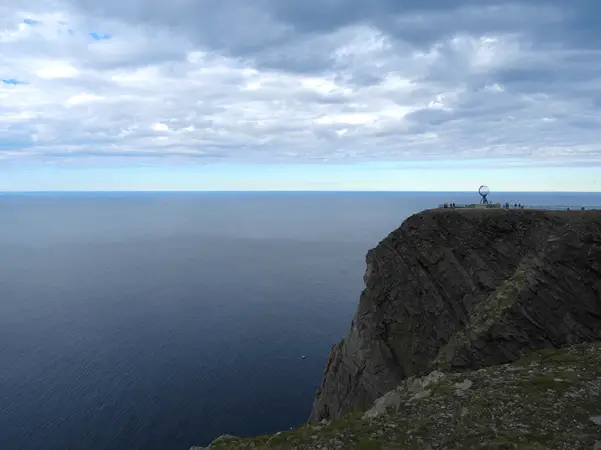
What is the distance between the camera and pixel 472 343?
33375 mm

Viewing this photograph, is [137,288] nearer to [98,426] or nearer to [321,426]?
[98,426]

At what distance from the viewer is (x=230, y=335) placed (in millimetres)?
94375

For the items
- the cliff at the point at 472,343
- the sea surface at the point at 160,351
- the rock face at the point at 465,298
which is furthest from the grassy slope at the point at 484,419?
the sea surface at the point at 160,351

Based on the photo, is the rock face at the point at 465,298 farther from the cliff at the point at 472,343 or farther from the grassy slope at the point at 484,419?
the grassy slope at the point at 484,419

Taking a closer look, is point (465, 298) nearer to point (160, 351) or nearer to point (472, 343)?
point (472, 343)

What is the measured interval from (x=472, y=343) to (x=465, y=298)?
10.3 m

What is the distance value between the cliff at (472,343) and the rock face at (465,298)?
12cm


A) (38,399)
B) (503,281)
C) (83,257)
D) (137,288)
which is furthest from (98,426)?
(83,257)

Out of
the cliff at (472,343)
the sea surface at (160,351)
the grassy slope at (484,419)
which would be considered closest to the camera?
the grassy slope at (484,419)

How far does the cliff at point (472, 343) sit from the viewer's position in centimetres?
2073

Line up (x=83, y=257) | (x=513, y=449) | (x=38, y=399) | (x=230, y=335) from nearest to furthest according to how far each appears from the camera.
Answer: (x=513, y=449), (x=38, y=399), (x=230, y=335), (x=83, y=257)

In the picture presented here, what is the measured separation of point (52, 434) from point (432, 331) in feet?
182

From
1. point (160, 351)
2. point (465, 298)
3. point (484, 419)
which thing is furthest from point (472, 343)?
point (160, 351)

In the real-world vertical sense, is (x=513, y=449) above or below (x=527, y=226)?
below
